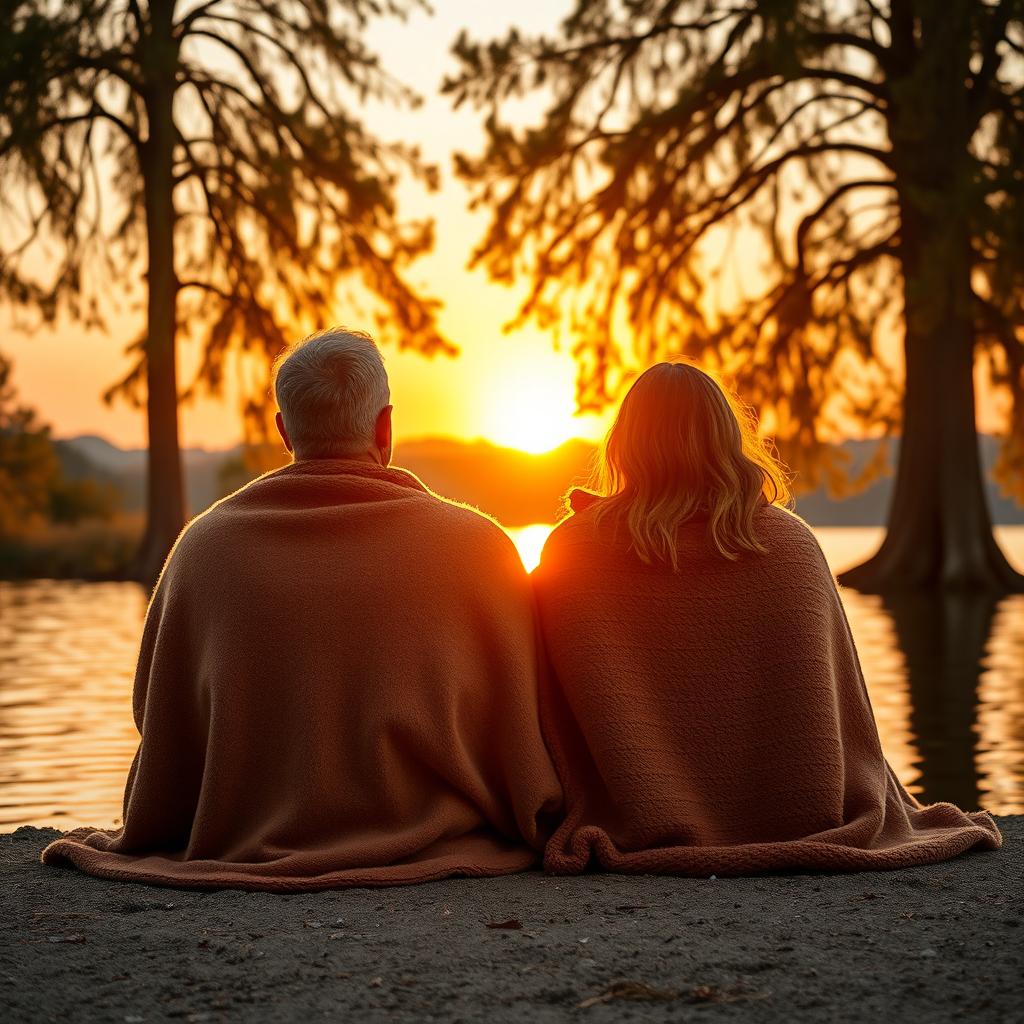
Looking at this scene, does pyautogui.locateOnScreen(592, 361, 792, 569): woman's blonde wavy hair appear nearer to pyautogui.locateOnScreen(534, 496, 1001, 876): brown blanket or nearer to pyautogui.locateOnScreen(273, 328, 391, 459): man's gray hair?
pyautogui.locateOnScreen(534, 496, 1001, 876): brown blanket

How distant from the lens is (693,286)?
19.0 m

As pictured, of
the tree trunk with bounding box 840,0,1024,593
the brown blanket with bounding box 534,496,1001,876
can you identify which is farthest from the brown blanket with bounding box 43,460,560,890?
the tree trunk with bounding box 840,0,1024,593

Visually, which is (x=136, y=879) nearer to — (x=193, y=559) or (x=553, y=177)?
(x=193, y=559)

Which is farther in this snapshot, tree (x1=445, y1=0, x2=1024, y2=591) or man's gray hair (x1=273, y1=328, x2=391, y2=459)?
tree (x1=445, y1=0, x2=1024, y2=591)

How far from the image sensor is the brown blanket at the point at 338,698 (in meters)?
3.81

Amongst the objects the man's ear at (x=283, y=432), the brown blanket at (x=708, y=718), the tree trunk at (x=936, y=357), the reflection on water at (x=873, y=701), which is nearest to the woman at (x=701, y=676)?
the brown blanket at (x=708, y=718)

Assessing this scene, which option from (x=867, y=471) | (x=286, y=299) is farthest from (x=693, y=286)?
(x=286, y=299)

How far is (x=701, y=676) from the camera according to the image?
4047 millimetres

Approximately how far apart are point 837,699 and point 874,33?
16445 mm

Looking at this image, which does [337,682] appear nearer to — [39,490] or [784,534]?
[784,534]

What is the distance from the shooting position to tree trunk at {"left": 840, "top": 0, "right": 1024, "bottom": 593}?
A: 612 inches

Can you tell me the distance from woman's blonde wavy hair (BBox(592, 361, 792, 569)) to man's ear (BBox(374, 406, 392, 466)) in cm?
62

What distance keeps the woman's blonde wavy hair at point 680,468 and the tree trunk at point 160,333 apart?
16.1 meters

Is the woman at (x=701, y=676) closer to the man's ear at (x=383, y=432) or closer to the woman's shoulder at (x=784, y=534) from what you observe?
the woman's shoulder at (x=784, y=534)
